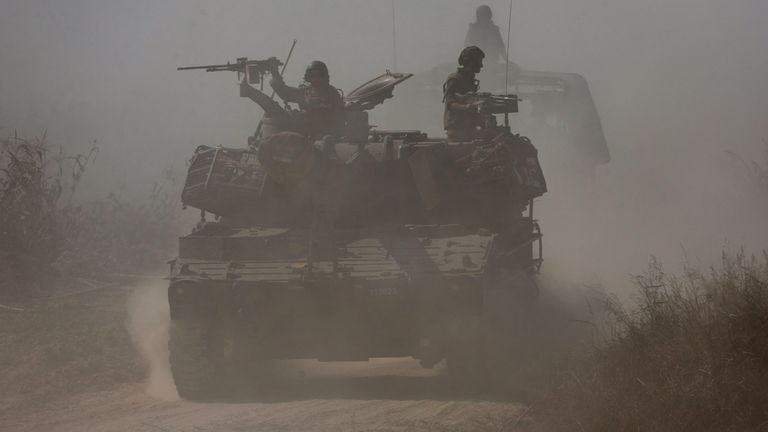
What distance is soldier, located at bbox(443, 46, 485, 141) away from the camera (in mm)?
12320

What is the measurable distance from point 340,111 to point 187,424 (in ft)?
16.1

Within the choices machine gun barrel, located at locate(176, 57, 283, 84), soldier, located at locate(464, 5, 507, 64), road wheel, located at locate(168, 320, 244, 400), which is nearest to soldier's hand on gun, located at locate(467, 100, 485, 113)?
machine gun barrel, located at locate(176, 57, 283, 84)

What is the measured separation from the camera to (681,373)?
7906 mm

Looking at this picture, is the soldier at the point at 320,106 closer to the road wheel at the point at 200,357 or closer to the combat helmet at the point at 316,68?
the combat helmet at the point at 316,68

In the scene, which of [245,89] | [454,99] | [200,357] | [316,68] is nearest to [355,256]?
[200,357]

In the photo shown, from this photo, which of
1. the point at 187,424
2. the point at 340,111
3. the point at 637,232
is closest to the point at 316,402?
the point at 187,424

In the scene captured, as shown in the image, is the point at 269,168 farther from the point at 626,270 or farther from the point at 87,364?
the point at 626,270

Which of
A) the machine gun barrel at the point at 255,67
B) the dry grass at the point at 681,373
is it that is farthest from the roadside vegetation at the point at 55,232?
the dry grass at the point at 681,373

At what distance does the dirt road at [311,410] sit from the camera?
865 centimetres

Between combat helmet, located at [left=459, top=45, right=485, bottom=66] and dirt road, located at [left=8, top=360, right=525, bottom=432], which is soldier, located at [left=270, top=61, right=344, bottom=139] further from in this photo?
dirt road, located at [left=8, top=360, right=525, bottom=432]

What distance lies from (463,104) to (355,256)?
2.67 m

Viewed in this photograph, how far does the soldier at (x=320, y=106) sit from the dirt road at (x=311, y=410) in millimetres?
2789

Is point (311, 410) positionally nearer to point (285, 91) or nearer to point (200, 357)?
point (200, 357)

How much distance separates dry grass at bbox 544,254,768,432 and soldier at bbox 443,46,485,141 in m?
3.51
